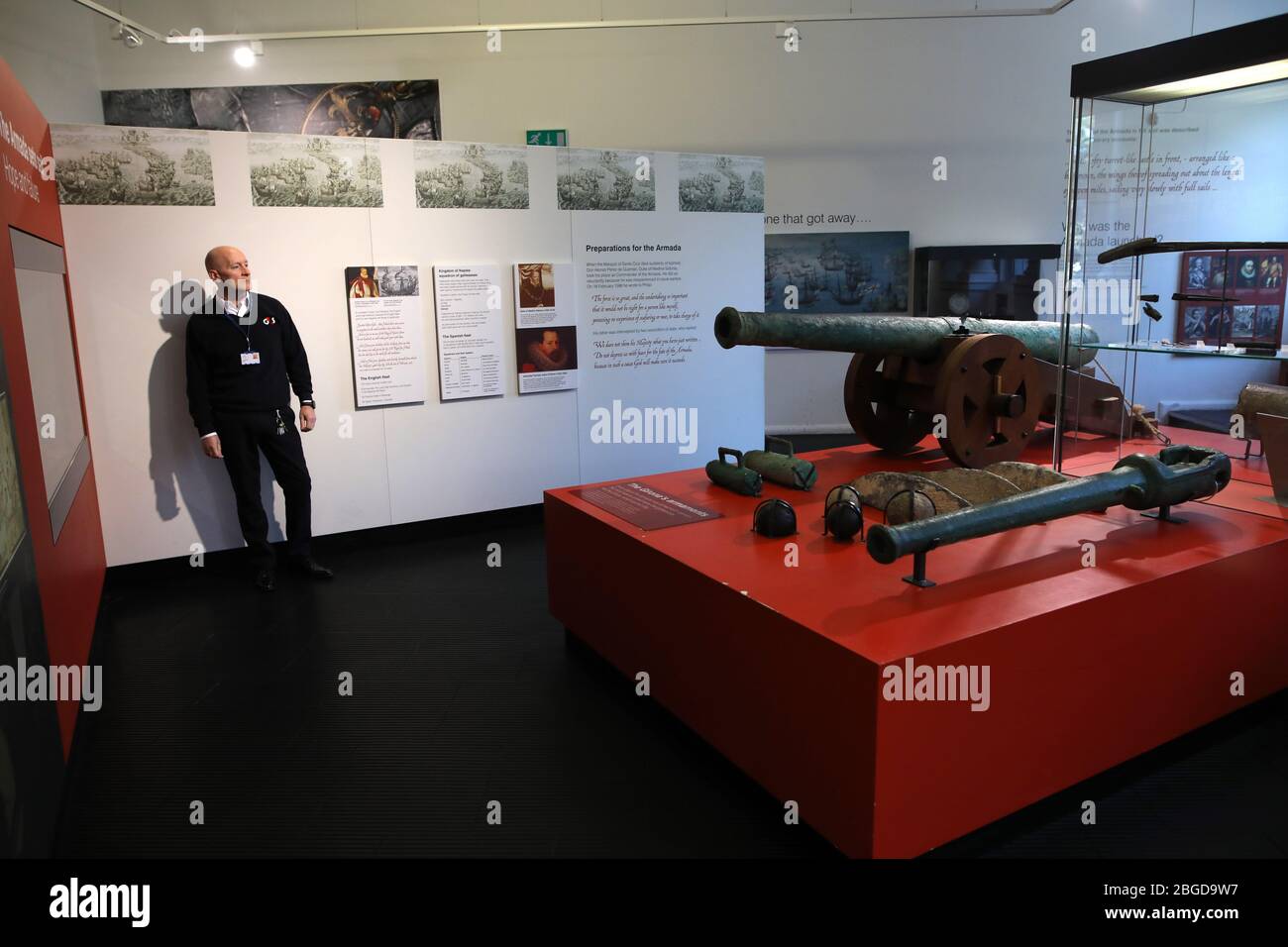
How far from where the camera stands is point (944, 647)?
97.3 inches

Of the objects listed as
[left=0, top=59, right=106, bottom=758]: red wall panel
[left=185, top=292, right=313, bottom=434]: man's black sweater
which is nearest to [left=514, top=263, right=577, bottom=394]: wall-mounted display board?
[left=185, top=292, right=313, bottom=434]: man's black sweater

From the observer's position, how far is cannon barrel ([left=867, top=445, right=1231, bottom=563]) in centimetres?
283

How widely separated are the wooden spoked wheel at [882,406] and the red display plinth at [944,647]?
1364mm

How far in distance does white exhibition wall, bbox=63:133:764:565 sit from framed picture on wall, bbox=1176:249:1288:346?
13.8 feet

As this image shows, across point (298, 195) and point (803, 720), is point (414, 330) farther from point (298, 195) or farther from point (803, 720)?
point (803, 720)

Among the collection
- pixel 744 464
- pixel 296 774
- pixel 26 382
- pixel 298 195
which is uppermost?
pixel 298 195

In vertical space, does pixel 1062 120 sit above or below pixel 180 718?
above

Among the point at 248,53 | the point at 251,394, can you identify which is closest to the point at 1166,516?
the point at 251,394

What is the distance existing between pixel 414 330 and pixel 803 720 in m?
4.70

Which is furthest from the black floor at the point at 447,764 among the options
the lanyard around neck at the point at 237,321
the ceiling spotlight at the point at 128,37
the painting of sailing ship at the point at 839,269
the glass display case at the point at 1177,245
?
the painting of sailing ship at the point at 839,269

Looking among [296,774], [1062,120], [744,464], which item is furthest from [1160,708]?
[1062,120]

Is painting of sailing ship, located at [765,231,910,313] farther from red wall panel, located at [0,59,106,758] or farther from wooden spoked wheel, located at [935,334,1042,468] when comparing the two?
red wall panel, located at [0,59,106,758]

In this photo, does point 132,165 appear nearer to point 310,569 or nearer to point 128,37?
point 310,569

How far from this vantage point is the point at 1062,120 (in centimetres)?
1001
